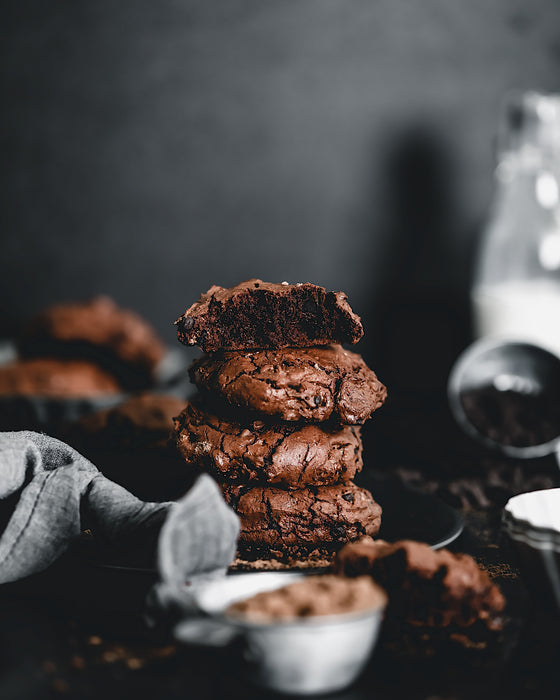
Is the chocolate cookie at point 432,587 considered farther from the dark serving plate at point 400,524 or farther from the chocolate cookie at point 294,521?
the chocolate cookie at point 294,521

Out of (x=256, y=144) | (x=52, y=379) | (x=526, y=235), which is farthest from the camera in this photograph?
(x=256, y=144)

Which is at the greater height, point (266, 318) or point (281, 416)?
point (266, 318)

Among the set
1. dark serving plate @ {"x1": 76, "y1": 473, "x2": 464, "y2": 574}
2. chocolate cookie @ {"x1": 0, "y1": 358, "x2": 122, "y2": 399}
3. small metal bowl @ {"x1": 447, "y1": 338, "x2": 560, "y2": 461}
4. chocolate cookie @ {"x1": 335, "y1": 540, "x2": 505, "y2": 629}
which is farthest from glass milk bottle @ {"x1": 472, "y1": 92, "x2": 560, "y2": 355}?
chocolate cookie @ {"x1": 335, "y1": 540, "x2": 505, "y2": 629}

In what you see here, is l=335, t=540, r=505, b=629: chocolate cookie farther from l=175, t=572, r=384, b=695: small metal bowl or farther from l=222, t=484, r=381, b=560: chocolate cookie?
l=222, t=484, r=381, b=560: chocolate cookie

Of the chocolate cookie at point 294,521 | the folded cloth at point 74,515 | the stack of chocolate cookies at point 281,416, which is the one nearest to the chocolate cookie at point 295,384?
the stack of chocolate cookies at point 281,416

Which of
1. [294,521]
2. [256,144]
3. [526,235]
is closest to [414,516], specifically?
[294,521]

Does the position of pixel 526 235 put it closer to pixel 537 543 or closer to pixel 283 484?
pixel 283 484
